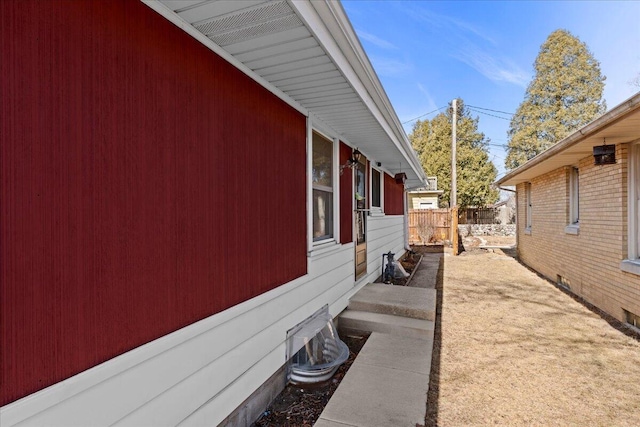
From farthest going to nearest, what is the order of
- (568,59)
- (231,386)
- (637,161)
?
1. (568,59)
2. (637,161)
3. (231,386)

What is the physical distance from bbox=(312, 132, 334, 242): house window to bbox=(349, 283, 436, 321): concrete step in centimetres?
110

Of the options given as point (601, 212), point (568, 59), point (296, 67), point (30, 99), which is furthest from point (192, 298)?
point (568, 59)

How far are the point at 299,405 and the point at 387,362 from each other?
946 mm

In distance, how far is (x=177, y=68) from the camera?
1846mm

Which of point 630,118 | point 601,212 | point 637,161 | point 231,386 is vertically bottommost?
point 231,386

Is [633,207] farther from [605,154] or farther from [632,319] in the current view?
[632,319]

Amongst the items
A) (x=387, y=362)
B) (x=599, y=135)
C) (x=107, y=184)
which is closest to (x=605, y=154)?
(x=599, y=135)

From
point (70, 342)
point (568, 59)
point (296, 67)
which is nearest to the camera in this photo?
point (70, 342)

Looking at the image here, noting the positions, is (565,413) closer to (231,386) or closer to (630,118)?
(231,386)

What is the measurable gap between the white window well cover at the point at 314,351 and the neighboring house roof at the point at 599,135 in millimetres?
3770

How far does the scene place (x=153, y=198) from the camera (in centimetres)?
168

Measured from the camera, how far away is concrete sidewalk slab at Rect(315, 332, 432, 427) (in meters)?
2.38

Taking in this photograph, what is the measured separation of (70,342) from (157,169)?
84cm

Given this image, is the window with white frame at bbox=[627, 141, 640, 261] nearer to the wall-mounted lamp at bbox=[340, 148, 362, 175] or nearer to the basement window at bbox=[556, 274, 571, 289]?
the basement window at bbox=[556, 274, 571, 289]
